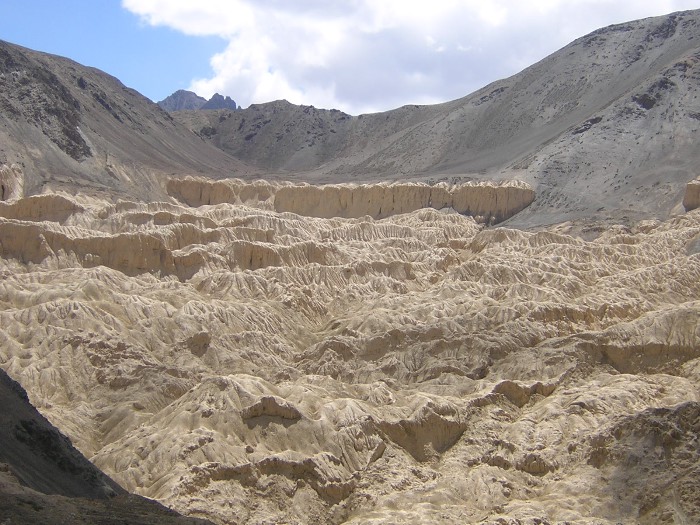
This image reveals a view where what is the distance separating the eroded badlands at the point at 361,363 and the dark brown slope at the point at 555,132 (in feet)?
42.6

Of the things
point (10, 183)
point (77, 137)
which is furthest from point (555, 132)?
point (10, 183)

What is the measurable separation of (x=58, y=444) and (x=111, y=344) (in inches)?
757

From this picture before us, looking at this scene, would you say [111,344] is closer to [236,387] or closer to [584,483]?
[236,387]

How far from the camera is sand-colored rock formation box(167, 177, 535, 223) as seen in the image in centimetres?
8694

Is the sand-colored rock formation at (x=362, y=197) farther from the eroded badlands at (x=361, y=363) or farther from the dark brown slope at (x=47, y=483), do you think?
the dark brown slope at (x=47, y=483)

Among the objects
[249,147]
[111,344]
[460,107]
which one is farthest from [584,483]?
[249,147]

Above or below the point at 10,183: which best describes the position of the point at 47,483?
below

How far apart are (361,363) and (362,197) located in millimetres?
46410

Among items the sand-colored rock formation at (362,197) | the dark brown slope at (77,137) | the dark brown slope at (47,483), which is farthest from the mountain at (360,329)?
the dark brown slope at (77,137)

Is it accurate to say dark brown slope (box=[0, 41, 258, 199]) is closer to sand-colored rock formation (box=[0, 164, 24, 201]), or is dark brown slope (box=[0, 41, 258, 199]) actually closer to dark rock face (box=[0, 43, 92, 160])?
dark rock face (box=[0, 43, 92, 160])

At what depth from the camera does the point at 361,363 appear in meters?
46.3

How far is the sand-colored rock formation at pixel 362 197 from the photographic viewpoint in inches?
3423

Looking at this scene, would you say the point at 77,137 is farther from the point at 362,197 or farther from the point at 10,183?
the point at 362,197

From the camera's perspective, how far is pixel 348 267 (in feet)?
196
